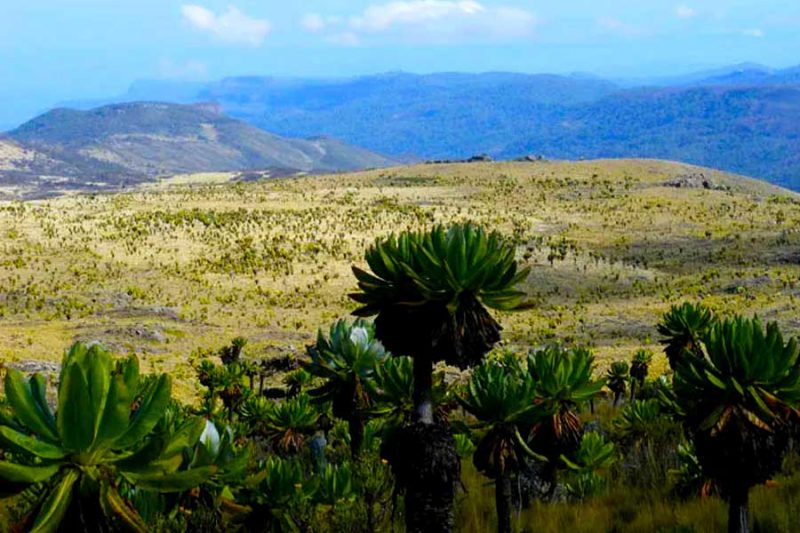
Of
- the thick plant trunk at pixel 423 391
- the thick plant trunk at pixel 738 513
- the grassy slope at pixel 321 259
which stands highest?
the thick plant trunk at pixel 423 391

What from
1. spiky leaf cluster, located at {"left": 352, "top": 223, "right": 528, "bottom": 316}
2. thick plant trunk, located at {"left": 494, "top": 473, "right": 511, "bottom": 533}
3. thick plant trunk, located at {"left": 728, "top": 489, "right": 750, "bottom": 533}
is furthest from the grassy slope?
thick plant trunk, located at {"left": 728, "top": 489, "right": 750, "bottom": 533}

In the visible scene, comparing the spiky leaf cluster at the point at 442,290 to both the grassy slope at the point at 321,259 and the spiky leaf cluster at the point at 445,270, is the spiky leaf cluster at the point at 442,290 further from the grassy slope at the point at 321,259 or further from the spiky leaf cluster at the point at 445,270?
the grassy slope at the point at 321,259

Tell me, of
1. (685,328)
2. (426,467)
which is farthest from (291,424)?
(685,328)

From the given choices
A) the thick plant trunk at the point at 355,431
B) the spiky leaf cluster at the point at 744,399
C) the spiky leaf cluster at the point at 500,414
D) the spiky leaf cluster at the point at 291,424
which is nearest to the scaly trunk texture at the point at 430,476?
the spiky leaf cluster at the point at 500,414

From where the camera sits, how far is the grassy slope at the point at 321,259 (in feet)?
104

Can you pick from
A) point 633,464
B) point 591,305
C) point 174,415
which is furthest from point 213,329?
point 174,415

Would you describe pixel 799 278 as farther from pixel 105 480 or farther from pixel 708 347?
pixel 105 480

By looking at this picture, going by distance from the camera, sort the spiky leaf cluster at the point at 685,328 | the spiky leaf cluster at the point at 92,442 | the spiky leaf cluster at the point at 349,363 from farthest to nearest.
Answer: the spiky leaf cluster at the point at 685,328, the spiky leaf cluster at the point at 349,363, the spiky leaf cluster at the point at 92,442

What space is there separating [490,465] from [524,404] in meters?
0.56

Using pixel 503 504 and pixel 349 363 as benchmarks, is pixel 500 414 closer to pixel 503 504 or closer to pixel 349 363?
pixel 503 504

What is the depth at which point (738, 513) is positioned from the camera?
191 inches

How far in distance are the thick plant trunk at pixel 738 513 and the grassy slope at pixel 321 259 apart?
58.8 ft

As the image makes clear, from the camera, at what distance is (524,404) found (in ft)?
18.2

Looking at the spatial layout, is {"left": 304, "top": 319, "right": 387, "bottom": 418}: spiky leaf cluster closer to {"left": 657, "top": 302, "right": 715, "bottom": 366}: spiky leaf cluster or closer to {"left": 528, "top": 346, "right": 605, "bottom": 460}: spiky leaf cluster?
{"left": 528, "top": 346, "right": 605, "bottom": 460}: spiky leaf cluster
